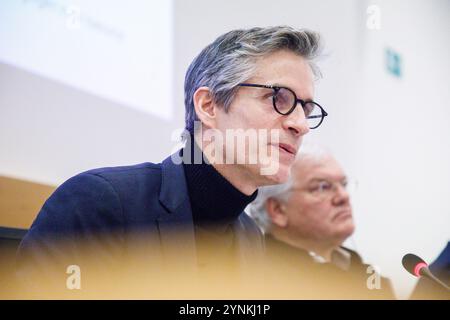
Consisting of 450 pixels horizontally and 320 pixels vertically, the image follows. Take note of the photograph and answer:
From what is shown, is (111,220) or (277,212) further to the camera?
(277,212)

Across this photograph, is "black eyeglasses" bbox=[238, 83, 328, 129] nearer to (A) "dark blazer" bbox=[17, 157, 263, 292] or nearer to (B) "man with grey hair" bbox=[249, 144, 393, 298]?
(A) "dark blazer" bbox=[17, 157, 263, 292]

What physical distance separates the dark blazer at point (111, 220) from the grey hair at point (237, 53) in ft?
0.63

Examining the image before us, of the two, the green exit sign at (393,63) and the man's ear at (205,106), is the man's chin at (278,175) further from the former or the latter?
the green exit sign at (393,63)

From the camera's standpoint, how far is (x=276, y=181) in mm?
1152

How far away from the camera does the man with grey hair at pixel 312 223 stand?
1.42 meters

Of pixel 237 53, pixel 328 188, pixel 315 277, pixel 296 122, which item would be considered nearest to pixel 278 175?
pixel 296 122

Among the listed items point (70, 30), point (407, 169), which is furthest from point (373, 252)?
point (70, 30)

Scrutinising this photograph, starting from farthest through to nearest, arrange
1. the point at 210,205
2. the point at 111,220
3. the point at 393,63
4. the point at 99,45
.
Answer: the point at 393,63
the point at 99,45
the point at 210,205
the point at 111,220

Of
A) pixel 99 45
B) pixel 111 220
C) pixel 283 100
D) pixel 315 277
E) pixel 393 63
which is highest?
pixel 393 63

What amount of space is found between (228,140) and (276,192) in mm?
600

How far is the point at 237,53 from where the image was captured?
1114 millimetres

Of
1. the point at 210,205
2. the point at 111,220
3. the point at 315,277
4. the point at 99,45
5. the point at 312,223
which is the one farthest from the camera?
the point at 312,223

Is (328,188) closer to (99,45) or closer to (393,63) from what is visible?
(393,63)

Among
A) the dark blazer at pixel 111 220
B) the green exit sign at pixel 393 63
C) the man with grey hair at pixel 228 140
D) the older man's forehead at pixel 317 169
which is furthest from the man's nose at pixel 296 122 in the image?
the green exit sign at pixel 393 63
